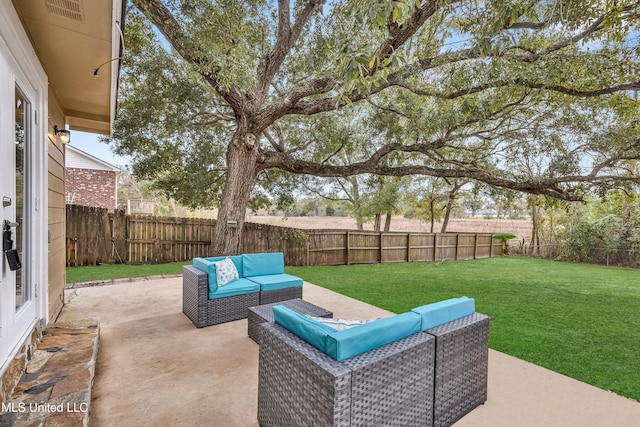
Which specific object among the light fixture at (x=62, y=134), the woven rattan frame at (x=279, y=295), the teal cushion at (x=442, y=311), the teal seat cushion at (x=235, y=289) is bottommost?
the woven rattan frame at (x=279, y=295)

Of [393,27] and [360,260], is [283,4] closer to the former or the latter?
[393,27]

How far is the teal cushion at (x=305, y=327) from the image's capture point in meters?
1.68

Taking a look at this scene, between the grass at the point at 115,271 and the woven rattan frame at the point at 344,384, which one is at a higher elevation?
the woven rattan frame at the point at 344,384

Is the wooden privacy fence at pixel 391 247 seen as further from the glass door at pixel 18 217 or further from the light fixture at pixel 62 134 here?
the glass door at pixel 18 217

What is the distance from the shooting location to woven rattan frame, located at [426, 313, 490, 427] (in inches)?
77.0

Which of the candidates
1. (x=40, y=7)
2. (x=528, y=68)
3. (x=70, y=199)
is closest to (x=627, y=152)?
(x=528, y=68)

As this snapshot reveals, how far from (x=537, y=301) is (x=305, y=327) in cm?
547

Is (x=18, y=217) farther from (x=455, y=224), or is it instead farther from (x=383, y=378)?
(x=455, y=224)

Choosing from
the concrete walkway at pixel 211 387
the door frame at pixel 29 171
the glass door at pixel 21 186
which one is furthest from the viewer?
the glass door at pixel 21 186

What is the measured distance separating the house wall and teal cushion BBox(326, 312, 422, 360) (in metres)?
15.3

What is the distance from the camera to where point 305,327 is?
1.80 metres

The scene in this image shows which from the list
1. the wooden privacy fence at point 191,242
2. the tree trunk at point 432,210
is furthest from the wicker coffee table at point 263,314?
the tree trunk at point 432,210

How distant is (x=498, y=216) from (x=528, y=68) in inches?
561

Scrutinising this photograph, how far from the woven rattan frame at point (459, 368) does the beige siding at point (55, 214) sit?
13.3ft
